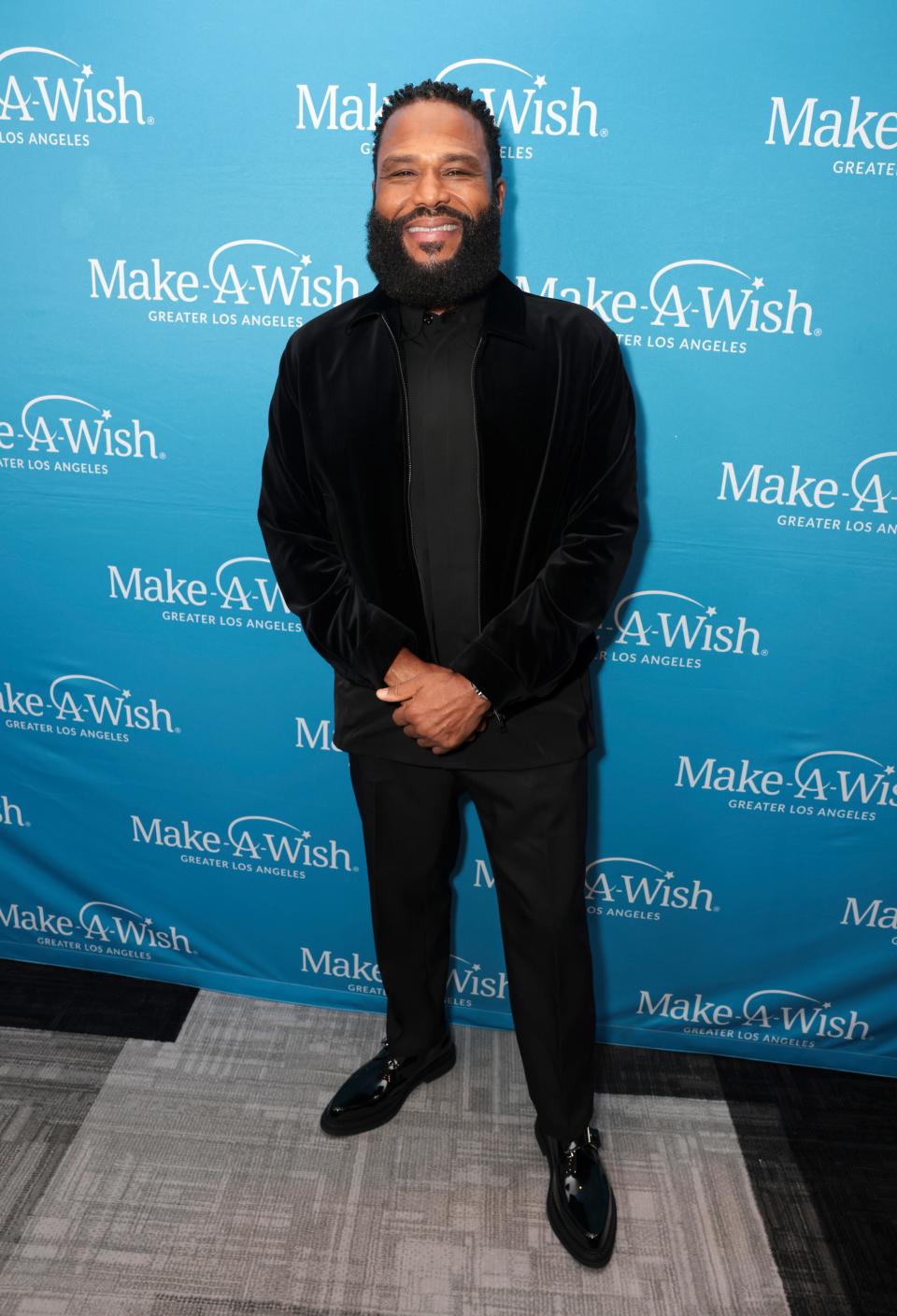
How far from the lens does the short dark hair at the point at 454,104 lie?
1.38 m

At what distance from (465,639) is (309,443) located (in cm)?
39

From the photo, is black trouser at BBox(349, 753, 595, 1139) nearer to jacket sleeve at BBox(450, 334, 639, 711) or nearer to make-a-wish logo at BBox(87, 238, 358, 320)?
jacket sleeve at BBox(450, 334, 639, 711)

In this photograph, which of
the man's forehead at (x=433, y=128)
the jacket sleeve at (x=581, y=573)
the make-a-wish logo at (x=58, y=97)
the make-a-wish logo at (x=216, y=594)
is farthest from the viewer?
the make-a-wish logo at (x=216, y=594)

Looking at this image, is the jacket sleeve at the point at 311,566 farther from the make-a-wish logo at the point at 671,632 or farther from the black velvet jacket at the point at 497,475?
the make-a-wish logo at the point at 671,632

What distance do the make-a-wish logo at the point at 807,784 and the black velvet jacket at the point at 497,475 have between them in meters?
0.59

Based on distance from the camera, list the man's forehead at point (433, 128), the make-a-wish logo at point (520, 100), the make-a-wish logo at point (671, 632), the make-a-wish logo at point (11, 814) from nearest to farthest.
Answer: the man's forehead at point (433, 128) → the make-a-wish logo at point (520, 100) → the make-a-wish logo at point (671, 632) → the make-a-wish logo at point (11, 814)

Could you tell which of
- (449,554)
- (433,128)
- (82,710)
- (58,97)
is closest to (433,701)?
(449,554)

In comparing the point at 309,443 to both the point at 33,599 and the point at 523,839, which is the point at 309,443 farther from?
the point at 33,599

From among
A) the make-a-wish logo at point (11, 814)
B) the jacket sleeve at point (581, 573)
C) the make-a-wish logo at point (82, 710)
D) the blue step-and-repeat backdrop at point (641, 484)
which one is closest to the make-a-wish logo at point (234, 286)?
the blue step-and-repeat backdrop at point (641, 484)

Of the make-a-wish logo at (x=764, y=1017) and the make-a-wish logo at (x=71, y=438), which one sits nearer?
the make-a-wish logo at (x=71, y=438)

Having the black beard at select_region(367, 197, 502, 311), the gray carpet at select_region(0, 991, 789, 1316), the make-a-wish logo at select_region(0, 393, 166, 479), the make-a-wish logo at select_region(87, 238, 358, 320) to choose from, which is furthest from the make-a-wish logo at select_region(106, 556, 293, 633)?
the gray carpet at select_region(0, 991, 789, 1316)

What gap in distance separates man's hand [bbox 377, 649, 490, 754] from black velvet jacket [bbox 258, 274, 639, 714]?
0.07 ft

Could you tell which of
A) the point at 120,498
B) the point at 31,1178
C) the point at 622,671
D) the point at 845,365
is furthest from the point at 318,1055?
the point at 845,365

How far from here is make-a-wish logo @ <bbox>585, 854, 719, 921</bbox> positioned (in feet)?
6.85
